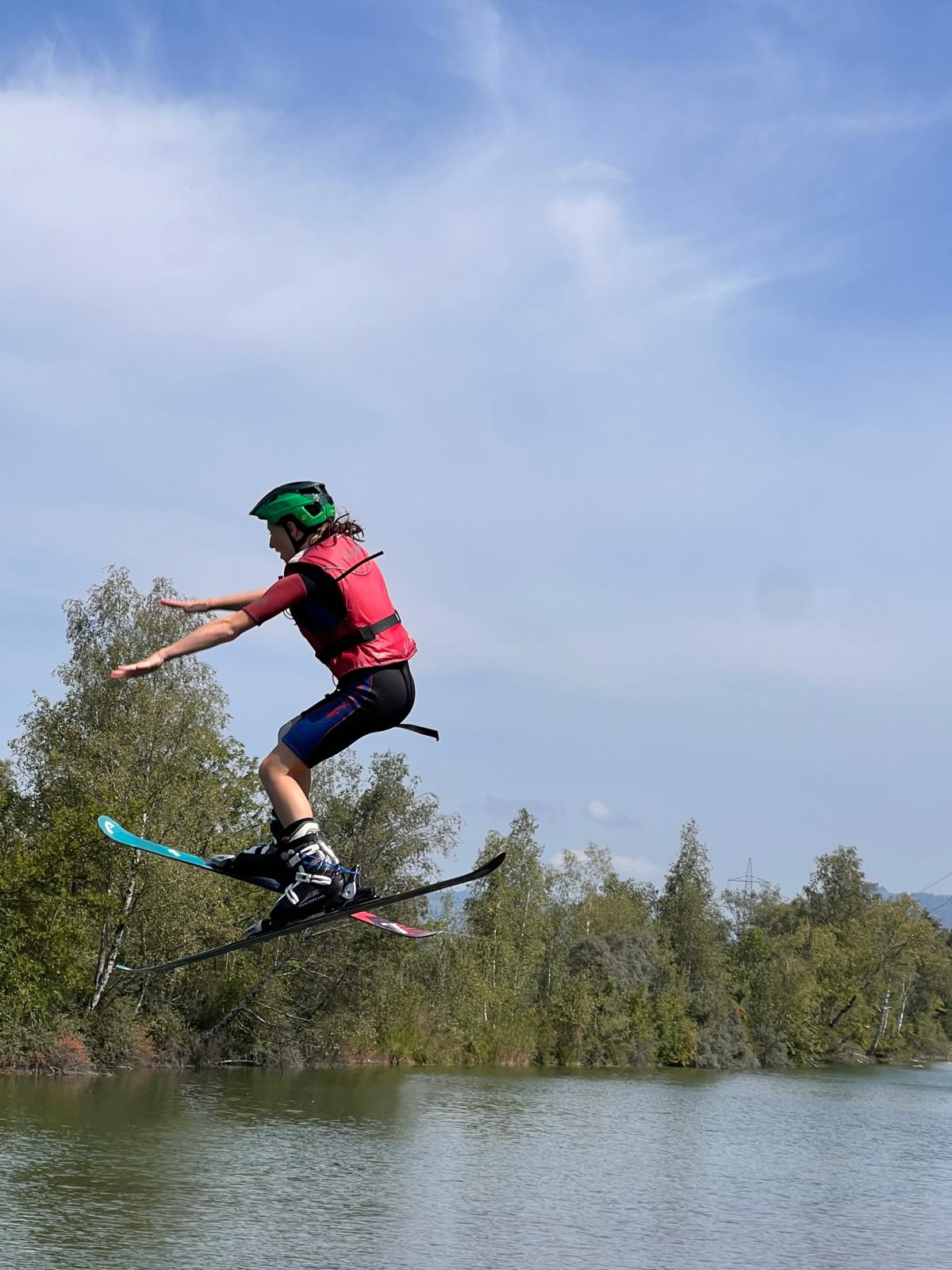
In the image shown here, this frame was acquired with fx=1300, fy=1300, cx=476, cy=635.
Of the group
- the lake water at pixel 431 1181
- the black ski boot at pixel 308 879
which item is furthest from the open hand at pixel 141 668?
the lake water at pixel 431 1181

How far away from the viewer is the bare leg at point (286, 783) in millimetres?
6461

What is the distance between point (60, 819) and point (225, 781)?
10064mm

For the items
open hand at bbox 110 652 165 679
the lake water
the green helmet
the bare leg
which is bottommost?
the lake water

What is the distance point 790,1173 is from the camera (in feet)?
111

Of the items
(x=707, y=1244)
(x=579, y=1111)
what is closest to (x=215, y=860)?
(x=707, y=1244)

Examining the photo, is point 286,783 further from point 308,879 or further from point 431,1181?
point 431,1181

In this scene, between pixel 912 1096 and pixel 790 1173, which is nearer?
pixel 790 1173

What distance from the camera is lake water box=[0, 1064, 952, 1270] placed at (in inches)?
877

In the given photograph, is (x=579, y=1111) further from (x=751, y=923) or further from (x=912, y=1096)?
(x=751, y=923)

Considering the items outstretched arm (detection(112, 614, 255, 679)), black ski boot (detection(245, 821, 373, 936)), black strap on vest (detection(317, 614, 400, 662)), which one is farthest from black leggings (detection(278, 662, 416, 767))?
outstretched arm (detection(112, 614, 255, 679))

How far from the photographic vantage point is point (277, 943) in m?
47.0

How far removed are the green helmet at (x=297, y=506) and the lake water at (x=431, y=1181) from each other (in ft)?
57.4

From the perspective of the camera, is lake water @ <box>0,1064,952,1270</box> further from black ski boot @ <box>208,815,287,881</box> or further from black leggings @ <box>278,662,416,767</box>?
black leggings @ <box>278,662,416,767</box>

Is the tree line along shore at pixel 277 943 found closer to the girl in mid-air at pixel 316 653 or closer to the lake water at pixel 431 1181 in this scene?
the lake water at pixel 431 1181
